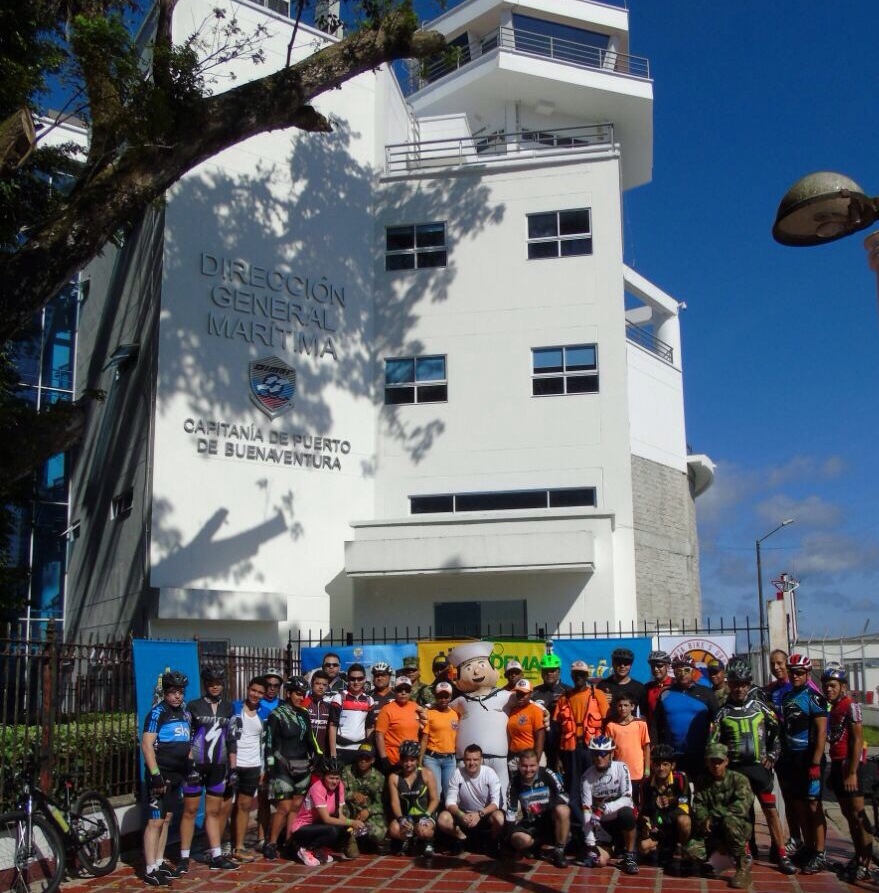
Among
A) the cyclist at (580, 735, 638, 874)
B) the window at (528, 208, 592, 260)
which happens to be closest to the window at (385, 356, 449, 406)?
the window at (528, 208, 592, 260)

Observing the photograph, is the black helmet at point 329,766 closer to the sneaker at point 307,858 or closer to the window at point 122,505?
the sneaker at point 307,858

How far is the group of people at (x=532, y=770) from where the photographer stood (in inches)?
358

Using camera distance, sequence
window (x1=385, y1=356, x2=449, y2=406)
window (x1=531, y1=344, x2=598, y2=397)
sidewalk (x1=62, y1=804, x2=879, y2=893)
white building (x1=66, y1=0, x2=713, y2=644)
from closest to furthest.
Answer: sidewalk (x1=62, y1=804, x2=879, y2=893) → white building (x1=66, y1=0, x2=713, y2=644) → window (x1=531, y1=344, x2=598, y2=397) → window (x1=385, y1=356, x2=449, y2=406)

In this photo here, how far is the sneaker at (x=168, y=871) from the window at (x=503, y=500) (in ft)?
38.2

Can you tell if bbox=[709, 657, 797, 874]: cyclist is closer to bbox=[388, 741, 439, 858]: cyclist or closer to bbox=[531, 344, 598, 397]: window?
bbox=[388, 741, 439, 858]: cyclist

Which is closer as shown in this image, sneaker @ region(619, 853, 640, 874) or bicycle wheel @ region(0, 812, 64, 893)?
bicycle wheel @ region(0, 812, 64, 893)

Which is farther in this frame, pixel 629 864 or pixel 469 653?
pixel 469 653

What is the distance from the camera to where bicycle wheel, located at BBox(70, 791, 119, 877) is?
9.12m

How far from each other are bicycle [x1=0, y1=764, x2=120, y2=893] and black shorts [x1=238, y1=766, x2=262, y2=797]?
1.18 m

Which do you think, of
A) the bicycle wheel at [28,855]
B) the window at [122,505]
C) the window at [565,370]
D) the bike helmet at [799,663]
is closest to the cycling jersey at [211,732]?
the bicycle wheel at [28,855]

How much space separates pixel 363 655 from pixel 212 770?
15.3 ft

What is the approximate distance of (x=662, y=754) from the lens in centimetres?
923

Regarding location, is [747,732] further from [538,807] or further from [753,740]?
[538,807]

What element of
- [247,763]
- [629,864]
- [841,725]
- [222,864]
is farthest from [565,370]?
[222,864]
